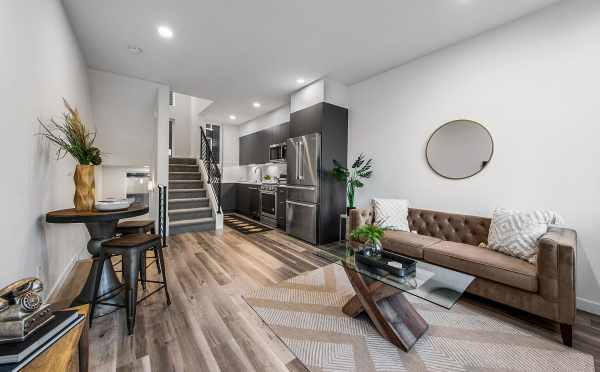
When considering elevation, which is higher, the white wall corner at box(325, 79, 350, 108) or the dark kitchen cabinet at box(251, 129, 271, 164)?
the white wall corner at box(325, 79, 350, 108)

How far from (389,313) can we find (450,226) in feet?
5.75

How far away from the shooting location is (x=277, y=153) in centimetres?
557

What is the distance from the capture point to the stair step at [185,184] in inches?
216

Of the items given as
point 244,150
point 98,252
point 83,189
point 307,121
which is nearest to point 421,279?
point 98,252

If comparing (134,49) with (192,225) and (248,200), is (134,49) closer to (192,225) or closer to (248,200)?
(192,225)

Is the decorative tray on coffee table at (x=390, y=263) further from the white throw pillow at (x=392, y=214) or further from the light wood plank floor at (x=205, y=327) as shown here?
the white throw pillow at (x=392, y=214)

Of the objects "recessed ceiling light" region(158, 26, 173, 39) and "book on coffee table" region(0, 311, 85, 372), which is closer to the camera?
"book on coffee table" region(0, 311, 85, 372)

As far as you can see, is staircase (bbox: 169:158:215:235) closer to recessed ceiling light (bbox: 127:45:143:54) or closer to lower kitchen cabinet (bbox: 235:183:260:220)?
lower kitchen cabinet (bbox: 235:183:260:220)

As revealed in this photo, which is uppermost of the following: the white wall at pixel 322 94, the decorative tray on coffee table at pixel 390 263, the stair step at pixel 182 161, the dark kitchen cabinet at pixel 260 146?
the white wall at pixel 322 94

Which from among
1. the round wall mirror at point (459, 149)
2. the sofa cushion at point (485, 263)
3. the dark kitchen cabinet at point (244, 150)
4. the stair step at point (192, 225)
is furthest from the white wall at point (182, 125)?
the sofa cushion at point (485, 263)

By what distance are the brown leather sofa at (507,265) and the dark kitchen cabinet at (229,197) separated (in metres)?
5.34

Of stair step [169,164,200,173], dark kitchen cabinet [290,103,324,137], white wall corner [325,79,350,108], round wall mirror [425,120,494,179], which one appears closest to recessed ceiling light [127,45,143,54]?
dark kitchen cabinet [290,103,324,137]

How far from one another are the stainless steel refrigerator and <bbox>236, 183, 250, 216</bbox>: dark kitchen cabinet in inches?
89.0

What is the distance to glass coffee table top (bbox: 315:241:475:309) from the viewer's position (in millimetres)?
1532
